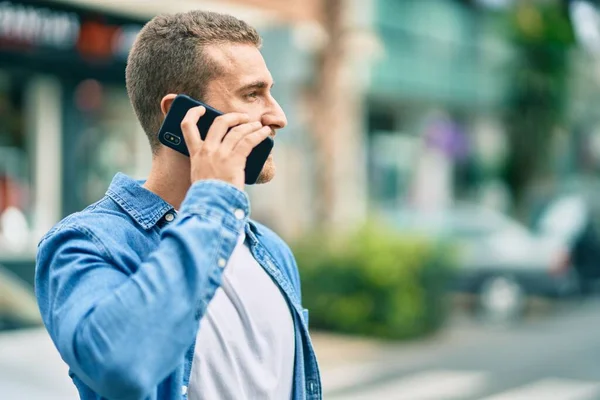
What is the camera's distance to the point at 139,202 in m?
1.80

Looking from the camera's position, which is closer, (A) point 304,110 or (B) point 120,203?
→ (B) point 120,203

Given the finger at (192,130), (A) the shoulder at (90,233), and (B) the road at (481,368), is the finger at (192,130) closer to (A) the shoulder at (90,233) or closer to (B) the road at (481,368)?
(A) the shoulder at (90,233)

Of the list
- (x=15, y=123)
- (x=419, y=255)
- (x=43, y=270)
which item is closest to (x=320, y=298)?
(x=419, y=255)

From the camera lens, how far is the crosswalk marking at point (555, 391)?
8641 mm

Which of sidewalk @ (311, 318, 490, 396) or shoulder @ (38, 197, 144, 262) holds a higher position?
shoulder @ (38, 197, 144, 262)

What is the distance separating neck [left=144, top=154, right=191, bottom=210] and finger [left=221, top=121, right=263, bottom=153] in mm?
182

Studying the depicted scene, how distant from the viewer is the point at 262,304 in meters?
1.86

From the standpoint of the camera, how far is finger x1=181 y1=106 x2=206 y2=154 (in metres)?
1.66

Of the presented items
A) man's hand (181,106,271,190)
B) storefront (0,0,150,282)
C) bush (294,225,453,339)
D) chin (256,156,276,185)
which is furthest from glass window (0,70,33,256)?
man's hand (181,106,271,190)

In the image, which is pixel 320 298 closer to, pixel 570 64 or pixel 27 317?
pixel 27 317

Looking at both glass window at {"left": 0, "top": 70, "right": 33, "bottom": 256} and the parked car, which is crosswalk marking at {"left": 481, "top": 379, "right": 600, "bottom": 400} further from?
glass window at {"left": 0, "top": 70, "right": 33, "bottom": 256}

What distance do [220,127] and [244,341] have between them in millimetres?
419

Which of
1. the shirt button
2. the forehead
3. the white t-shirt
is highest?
the forehead

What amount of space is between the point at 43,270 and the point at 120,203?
0.20m
